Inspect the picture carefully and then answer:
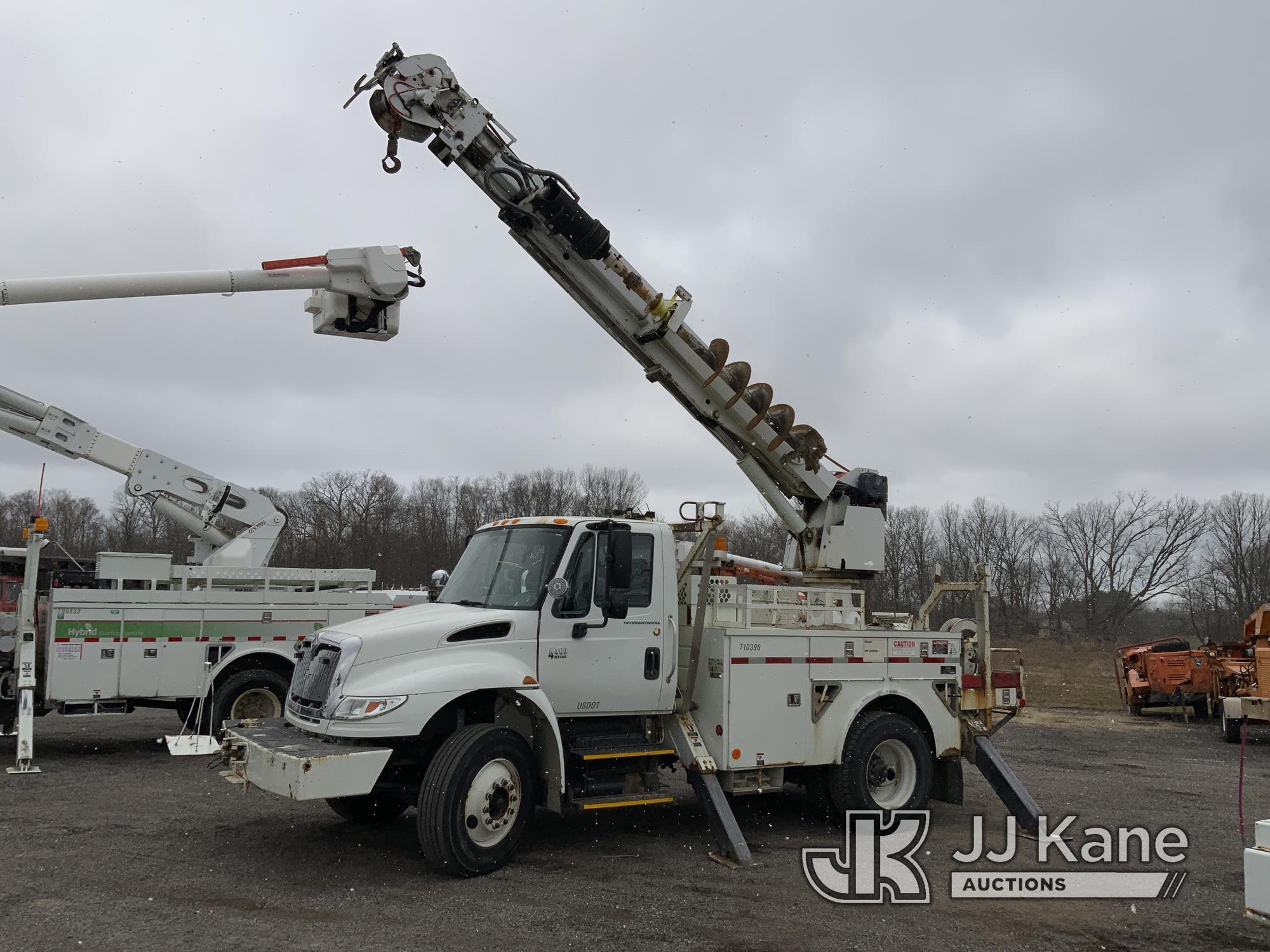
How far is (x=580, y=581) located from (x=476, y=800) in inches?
70.2

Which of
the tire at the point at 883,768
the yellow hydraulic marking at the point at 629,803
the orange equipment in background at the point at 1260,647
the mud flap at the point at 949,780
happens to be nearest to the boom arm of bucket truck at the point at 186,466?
the yellow hydraulic marking at the point at 629,803

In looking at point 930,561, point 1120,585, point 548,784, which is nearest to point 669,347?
point 548,784

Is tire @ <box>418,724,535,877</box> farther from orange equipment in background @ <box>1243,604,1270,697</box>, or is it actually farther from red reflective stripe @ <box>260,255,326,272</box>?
orange equipment in background @ <box>1243,604,1270,697</box>

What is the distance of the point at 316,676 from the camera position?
23.3ft

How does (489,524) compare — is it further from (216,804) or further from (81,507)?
(81,507)

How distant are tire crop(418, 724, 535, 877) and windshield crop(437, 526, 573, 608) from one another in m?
1.05

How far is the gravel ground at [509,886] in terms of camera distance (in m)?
5.70

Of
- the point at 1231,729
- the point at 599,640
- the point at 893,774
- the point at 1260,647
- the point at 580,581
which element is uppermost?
the point at 580,581

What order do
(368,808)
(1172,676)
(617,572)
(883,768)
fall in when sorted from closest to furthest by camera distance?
1. (617,572)
2. (368,808)
3. (883,768)
4. (1172,676)

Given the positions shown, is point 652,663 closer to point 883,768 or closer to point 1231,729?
point 883,768

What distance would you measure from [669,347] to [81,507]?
7324 cm

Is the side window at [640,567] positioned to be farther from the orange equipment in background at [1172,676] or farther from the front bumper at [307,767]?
the orange equipment in background at [1172,676]

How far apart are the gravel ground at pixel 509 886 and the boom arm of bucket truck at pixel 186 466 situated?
4.29 m

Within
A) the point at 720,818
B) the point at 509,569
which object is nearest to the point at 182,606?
the point at 509,569
